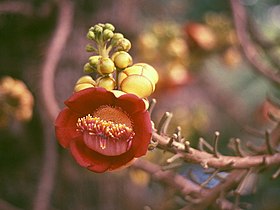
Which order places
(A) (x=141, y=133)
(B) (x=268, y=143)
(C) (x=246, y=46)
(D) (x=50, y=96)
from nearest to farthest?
(A) (x=141, y=133) < (B) (x=268, y=143) < (D) (x=50, y=96) < (C) (x=246, y=46)

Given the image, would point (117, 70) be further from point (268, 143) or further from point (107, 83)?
point (268, 143)

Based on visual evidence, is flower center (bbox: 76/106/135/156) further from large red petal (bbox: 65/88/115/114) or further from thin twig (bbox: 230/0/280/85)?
thin twig (bbox: 230/0/280/85)

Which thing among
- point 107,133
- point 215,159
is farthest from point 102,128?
point 215,159

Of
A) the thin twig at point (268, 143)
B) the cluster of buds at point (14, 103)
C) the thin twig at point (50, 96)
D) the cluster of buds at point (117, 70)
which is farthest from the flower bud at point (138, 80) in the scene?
the cluster of buds at point (14, 103)

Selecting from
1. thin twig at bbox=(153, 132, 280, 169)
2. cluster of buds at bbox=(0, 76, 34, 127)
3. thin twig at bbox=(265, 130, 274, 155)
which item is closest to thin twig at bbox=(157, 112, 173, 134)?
thin twig at bbox=(153, 132, 280, 169)

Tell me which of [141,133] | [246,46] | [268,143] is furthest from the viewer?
[246,46]

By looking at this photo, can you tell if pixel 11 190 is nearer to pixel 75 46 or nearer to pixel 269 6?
pixel 75 46
